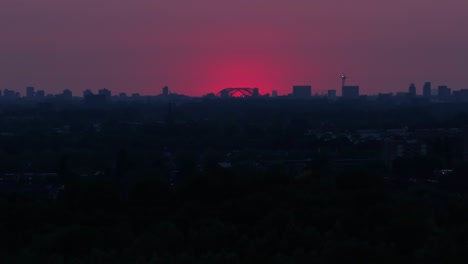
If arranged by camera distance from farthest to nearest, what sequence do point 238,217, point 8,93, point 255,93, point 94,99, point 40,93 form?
point 8,93 < point 40,93 < point 255,93 < point 94,99 < point 238,217

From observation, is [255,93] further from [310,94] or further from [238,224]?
[238,224]

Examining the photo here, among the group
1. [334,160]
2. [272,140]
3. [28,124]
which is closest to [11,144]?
[272,140]

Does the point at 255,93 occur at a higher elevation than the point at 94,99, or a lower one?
higher

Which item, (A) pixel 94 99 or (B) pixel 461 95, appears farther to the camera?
(B) pixel 461 95

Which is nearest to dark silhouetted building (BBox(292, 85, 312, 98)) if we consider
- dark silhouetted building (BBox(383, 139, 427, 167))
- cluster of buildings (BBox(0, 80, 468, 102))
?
cluster of buildings (BBox(0, 80, 468, 102))

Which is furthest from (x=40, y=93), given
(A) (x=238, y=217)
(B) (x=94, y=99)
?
(A) (x=238, y=217)

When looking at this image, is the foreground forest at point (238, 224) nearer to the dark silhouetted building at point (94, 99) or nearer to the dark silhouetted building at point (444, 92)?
the dark silhouetted building at point (94, 99)

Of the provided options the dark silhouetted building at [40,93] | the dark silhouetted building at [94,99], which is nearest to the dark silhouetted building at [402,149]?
the dark silhouetted building at [94,99]

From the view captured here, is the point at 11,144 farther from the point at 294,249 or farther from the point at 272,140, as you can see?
the point at 294,249
